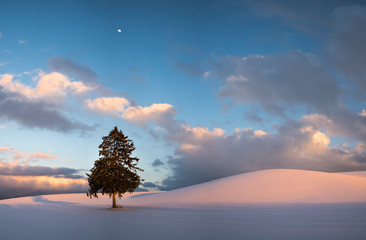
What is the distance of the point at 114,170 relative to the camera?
140 feet

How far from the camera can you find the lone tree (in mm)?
42250

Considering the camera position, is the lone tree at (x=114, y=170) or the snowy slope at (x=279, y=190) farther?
the snowy slope at (x=279, y=190)

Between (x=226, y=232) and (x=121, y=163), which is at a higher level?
(x=121, y=163)

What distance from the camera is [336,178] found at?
69.8m

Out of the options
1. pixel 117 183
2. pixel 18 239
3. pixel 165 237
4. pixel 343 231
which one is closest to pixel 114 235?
pixel 165 237

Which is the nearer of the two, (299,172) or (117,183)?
(117,183)

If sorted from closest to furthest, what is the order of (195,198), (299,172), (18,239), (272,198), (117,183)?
1. (18,239)
2. (117,183)
3. (272,198)
4. (195,198)
5. (299,172)

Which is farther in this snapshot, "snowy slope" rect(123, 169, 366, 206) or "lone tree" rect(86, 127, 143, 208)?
"snowy slope" rect(123, 169, 366, 206)

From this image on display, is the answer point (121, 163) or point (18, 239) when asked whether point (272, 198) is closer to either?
point (121, 163)

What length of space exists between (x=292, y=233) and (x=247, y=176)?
64285 millimetres

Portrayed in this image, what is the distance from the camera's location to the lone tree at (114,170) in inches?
1663

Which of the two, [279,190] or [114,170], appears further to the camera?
[279,190]

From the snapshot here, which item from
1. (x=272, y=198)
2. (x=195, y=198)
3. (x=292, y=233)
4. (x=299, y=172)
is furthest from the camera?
(x=299, y=172)

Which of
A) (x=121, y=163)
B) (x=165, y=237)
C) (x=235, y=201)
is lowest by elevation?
(x=235, y=201)
